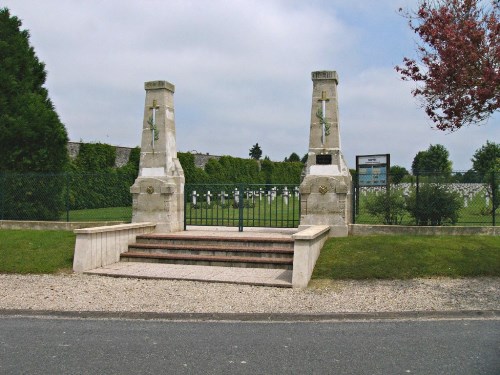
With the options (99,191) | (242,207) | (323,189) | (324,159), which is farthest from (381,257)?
(99,191)

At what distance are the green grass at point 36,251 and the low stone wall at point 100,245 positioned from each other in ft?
1.47

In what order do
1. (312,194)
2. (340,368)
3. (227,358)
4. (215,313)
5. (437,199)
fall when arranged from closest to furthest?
(340,368)
(227,358)
(215,313)
(312,194)
(437,199)

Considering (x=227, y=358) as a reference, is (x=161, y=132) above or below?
above

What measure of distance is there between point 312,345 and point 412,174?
30.8 ft

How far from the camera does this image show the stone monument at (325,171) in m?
12.4

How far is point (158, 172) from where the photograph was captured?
13.9 meters

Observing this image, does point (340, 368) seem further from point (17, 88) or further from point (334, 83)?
point (17, 88)

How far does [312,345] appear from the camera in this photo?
5.75 metres

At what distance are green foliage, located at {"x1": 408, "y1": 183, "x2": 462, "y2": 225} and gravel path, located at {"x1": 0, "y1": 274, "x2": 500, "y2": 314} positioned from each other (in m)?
4.77

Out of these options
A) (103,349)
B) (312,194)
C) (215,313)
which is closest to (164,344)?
(103,349)

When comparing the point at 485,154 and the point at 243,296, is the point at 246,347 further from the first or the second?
the point at 485,154

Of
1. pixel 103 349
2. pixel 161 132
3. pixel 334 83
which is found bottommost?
pixel 103 349

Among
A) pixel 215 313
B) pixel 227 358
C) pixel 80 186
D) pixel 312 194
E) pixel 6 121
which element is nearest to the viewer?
pixel 227 358

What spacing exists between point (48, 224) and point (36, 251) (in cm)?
326
